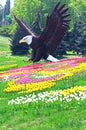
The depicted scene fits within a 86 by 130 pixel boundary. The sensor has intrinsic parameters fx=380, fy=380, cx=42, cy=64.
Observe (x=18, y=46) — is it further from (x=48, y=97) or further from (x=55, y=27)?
(x=48, y=97)

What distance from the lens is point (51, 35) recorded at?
31.0 meters

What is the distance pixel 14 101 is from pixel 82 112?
11.6ft

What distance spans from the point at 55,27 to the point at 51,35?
3.37ft

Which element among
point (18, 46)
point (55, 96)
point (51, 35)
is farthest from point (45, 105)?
point (18, 46)

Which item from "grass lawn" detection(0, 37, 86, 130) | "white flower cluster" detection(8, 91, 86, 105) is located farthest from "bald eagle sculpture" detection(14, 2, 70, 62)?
"white flower cluster" detection(8, 91, 86, 105)

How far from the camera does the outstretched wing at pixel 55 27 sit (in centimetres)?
2984

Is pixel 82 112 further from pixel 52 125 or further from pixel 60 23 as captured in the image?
pixel 60 23

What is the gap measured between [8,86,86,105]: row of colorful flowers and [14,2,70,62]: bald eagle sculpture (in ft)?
51.0

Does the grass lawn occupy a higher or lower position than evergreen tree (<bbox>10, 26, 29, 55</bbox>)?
higher

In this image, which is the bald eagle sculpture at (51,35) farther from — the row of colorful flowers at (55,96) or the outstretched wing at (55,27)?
the row of colorful flowers at (55,96)

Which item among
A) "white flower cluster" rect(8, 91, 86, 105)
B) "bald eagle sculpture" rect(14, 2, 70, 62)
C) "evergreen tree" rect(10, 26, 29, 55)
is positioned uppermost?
"white flower cluster" rect(8, 91, 86, 105)

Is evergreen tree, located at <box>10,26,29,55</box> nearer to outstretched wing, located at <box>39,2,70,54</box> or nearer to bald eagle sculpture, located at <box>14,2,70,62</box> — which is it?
bald eagle sculpture, located at <box>14,2,70,62</box>

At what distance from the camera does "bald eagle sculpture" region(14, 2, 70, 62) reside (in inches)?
1179

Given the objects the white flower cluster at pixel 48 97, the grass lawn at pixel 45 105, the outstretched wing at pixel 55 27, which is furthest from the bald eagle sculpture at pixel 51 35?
the white flower cluster at pixel 48 97
